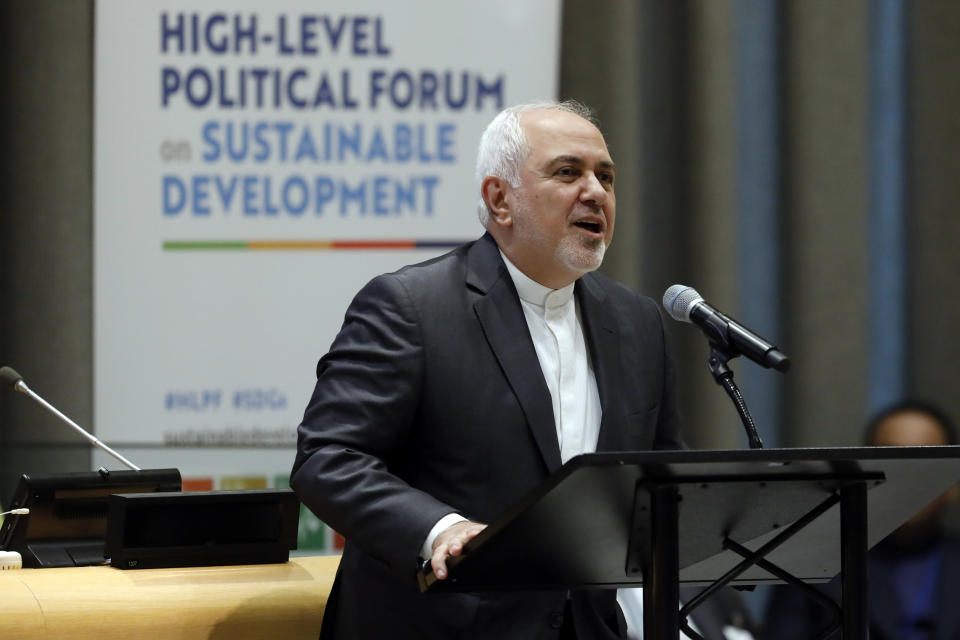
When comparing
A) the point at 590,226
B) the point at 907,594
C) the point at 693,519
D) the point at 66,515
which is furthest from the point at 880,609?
the point at 66,515

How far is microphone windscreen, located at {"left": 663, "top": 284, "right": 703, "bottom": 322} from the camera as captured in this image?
1.98m

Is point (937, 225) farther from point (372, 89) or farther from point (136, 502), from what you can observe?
point (136, 502)

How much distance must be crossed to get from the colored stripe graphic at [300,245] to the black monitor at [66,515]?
57.7 inches

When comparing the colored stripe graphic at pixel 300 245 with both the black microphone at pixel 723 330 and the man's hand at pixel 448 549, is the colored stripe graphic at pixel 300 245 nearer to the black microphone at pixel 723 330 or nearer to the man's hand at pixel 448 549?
the black microphone at pixel 723 330

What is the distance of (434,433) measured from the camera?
2.11m

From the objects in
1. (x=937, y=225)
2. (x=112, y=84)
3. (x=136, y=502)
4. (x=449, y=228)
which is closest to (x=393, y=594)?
(x=136, y=502)

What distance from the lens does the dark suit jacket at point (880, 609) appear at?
3.67 meters

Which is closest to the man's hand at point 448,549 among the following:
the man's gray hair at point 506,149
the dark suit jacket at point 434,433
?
the dark suit jacket at point 434,433

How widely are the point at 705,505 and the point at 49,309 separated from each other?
2885 millimetres

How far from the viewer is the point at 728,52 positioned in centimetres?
436

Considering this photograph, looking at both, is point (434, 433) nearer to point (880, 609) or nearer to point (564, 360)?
point (564, 360)

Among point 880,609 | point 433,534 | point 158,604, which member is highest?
point 433,534

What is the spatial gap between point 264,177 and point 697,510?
2.41 meters

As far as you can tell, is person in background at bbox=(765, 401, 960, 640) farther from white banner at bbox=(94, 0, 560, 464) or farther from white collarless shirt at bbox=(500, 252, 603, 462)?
white collarless shirt at bbox=(500, 252, 603, 462)
